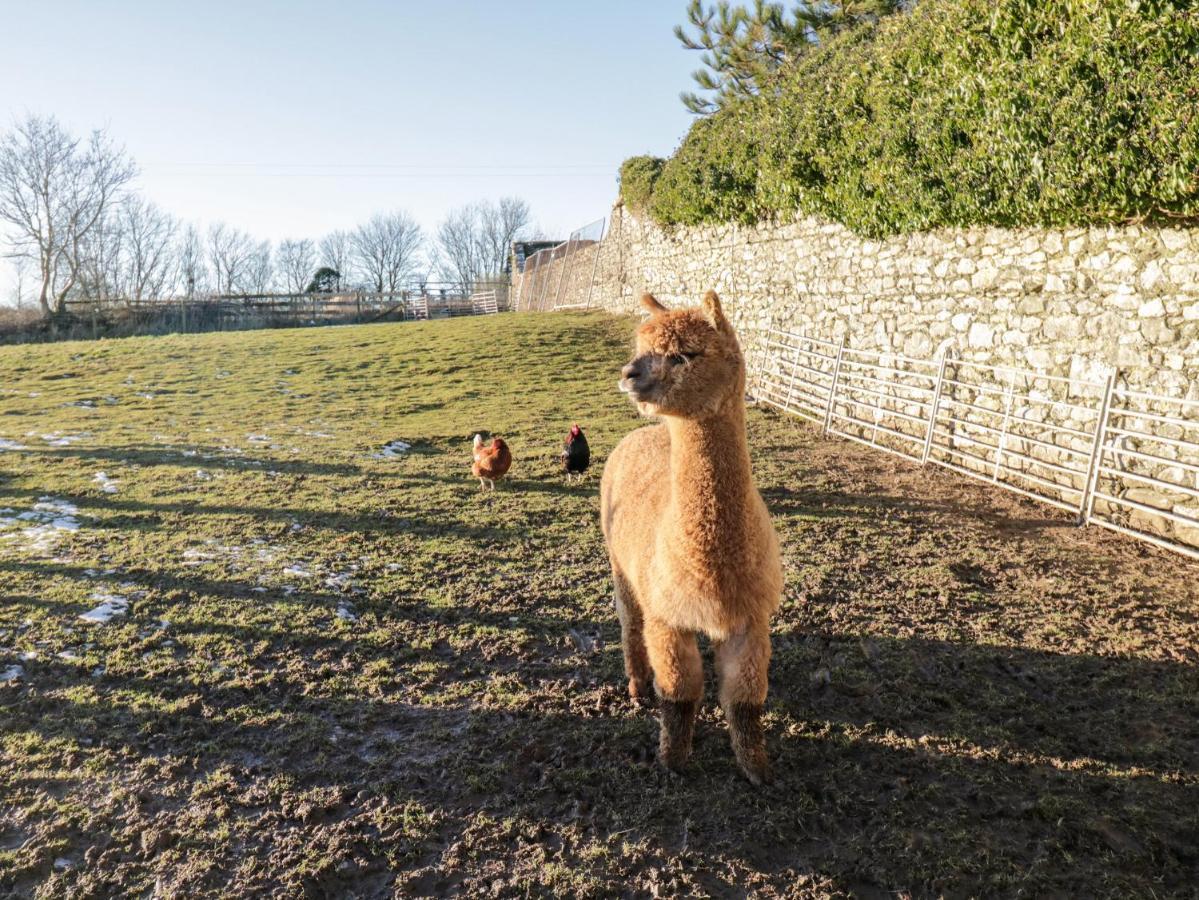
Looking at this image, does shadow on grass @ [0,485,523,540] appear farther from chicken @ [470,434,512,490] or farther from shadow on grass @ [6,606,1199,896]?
shadow on grass @ [6,606,1199,896]

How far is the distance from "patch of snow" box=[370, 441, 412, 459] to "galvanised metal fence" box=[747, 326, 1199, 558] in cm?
583

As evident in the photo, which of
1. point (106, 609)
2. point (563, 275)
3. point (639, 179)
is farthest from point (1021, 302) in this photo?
point (563, 275)

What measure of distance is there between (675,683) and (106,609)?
396cm

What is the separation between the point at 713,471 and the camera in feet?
9.95

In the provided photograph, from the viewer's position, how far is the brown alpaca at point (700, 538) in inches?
112

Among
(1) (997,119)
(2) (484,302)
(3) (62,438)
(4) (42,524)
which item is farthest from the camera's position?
(2) (484,302)

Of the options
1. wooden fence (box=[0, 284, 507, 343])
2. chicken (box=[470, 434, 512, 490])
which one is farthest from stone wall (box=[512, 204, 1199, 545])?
wooden fence (box=[0, 284, 507, 343])

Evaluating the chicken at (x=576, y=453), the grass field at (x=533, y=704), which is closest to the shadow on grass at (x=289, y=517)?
the grass field at (x=533, y=704)

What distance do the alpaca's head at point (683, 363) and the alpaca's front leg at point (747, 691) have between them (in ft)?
3.18

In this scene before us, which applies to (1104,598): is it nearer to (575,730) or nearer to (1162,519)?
(1162,519)

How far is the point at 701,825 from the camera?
3.14 meters

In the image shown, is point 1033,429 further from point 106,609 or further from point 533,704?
point 106,609

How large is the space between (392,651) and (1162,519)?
6233 millimetres

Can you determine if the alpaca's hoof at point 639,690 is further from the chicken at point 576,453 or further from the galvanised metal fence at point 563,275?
the galvanised metal fence at point 563,275
